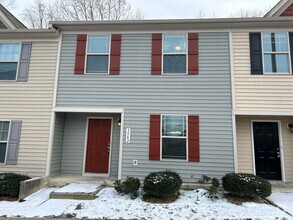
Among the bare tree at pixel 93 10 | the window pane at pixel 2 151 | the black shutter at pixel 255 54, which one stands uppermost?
the bare tree at pixel 93 10

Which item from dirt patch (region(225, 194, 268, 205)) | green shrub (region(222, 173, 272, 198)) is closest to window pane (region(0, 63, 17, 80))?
green shrub (region(222, 173, 272, 198))

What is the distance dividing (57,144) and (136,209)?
4080 mm

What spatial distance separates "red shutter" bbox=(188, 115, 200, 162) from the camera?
6.99 m

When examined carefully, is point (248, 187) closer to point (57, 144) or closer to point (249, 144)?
point (249, 144)

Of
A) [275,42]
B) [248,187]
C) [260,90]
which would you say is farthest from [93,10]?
[248,187]

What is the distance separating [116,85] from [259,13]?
52.4ft

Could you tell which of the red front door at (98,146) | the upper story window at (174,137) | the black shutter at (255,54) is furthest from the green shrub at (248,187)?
the red front door at (98,146)

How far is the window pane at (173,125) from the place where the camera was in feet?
23.7

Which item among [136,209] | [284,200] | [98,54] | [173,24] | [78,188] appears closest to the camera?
[136,209]

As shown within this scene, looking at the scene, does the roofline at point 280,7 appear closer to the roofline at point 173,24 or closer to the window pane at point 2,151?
the roofline at point 173,24

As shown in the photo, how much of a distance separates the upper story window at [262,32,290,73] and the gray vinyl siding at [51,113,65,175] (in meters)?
7.33

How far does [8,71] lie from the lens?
7961mm

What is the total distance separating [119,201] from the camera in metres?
5.68

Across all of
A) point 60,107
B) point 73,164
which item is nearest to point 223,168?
point 73,164
